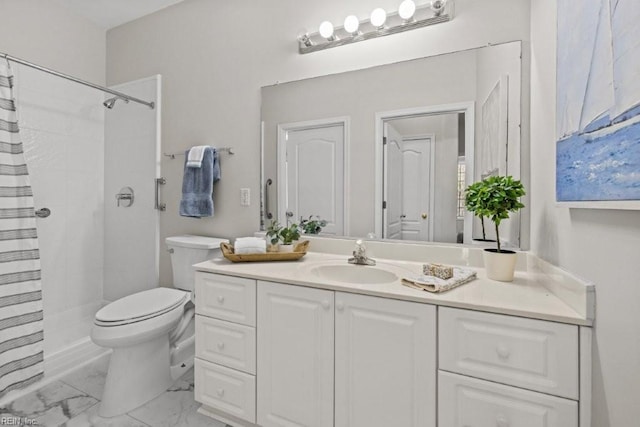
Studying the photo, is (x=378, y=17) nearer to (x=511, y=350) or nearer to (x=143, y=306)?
(x=511, y=350)

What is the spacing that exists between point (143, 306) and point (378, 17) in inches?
75.1

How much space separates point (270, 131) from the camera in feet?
6.26

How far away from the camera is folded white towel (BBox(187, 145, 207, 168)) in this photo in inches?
78.9

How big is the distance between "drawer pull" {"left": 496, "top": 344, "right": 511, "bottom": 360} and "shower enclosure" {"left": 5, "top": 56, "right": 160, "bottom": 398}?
2.26 metres

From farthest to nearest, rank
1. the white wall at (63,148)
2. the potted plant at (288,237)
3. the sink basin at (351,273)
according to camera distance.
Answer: the white wall at (63,148) < the potted plant at (288,237) < the sink basin at (351,273)

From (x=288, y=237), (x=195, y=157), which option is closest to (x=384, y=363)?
(x=288, y=237)

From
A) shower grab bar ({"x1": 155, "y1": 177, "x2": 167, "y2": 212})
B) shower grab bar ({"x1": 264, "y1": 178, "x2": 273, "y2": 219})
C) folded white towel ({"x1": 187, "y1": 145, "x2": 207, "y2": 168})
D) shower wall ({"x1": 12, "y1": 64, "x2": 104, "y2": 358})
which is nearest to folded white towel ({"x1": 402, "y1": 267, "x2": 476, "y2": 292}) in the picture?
shower grab bar ({"x1": 264, "y1": 178, "x2": 273, "y2": 219})

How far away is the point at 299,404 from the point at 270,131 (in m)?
1.43

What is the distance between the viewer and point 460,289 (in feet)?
3.61

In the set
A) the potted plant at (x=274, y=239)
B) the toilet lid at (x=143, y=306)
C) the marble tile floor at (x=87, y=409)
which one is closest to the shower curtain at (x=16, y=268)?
the marble tile floor at (x=87, y=409)

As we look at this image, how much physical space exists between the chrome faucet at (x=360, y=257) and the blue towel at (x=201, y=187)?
1013 millimetres

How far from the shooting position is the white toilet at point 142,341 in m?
1.50

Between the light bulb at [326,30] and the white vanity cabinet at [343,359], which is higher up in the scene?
the light bulb at [326,30]

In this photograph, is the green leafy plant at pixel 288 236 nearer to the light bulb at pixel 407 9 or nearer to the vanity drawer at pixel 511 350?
the vanity drawer at pixel 511 350
